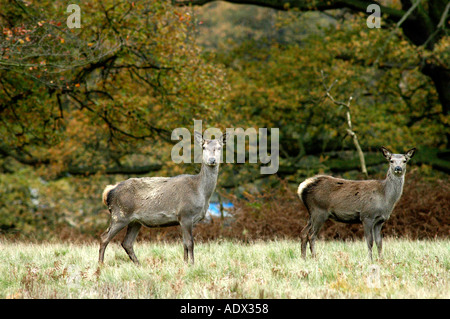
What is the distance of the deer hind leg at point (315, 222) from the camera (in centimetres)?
895

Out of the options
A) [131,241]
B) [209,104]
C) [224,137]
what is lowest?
[131,241]

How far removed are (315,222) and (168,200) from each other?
2.36m

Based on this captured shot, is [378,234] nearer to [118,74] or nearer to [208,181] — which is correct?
[208,181]

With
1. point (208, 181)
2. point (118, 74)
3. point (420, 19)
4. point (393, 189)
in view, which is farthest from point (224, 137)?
point (420, 19)

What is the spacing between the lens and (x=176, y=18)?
14.6m

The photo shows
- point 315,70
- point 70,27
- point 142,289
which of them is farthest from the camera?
point 315,70

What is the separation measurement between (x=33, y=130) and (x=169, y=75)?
4.07 m

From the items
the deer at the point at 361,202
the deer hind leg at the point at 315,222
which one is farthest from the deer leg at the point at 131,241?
the deer hind leg at the point at 315,222

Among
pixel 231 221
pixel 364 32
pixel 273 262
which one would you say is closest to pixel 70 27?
pixel 231 221

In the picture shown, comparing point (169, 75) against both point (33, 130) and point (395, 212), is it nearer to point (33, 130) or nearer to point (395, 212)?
point (33, 130)

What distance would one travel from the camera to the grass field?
6129mm

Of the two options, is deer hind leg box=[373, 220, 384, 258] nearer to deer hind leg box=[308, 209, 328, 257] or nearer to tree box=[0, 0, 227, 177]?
deer hind leg box=[308, 209, 328, 257]

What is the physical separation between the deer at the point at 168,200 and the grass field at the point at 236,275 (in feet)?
1.62

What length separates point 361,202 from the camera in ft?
29.2
